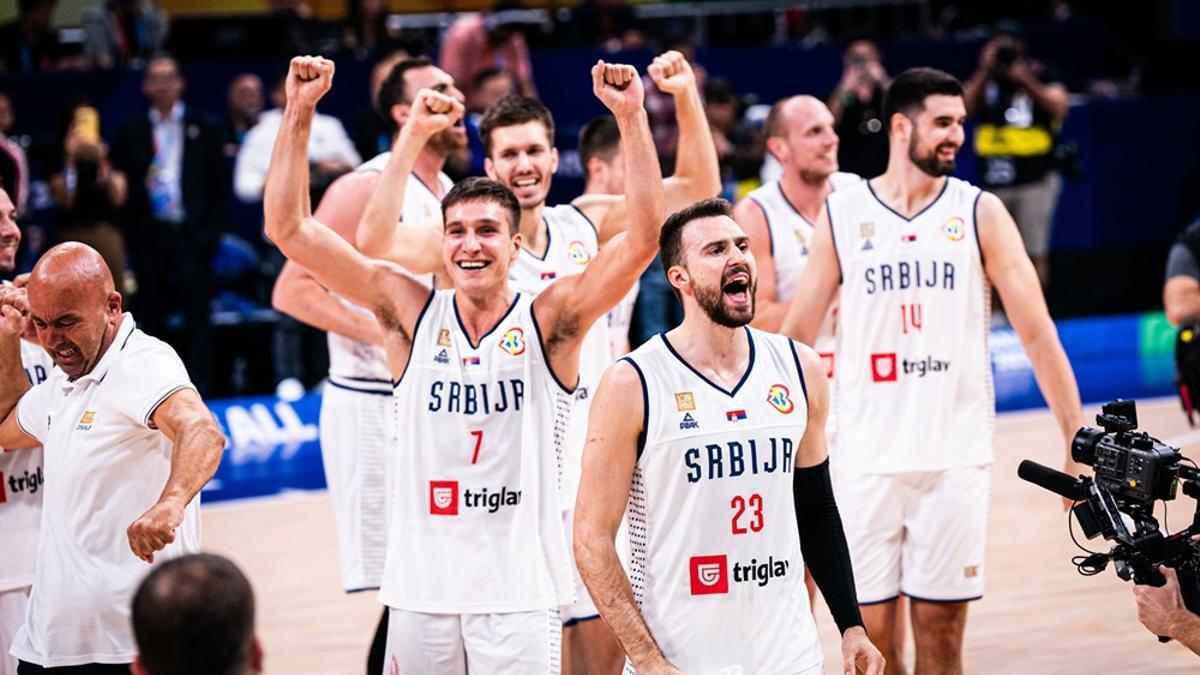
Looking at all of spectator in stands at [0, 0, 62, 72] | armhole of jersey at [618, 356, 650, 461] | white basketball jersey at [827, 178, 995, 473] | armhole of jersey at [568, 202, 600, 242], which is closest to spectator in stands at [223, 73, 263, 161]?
spectator in stands at [0, 0, 62, 72]

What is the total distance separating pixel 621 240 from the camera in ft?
18.6

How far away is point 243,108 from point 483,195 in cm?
825

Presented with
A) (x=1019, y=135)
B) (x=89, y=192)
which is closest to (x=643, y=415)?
(x=89, y=192)

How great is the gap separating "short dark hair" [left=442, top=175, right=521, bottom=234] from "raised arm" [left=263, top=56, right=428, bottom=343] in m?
0.32

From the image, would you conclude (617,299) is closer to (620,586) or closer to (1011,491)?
(620,586)

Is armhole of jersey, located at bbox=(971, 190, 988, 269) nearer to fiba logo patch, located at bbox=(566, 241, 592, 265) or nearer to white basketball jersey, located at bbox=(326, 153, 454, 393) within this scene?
fiba logo patch, located at bbox=(566, 241, 592, 265)

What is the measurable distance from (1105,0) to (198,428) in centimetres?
1737

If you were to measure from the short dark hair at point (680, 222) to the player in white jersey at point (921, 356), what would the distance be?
1756 millimetres

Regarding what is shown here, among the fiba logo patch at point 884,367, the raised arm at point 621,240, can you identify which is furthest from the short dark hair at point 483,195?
the fiba logo patch at point 884,367

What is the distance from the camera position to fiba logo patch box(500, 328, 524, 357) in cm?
572

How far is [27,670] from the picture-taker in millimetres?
5391

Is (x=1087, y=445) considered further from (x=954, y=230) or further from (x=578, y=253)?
(x=578, y=253)

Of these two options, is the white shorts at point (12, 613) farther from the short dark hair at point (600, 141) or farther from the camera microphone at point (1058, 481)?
the camera microphone at point (1058, 481)

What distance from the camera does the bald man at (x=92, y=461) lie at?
17.0 ft
